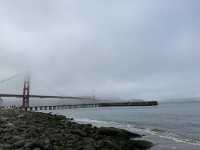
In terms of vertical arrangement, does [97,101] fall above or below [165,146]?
above

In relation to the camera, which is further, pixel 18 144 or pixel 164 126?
pixel 164 126

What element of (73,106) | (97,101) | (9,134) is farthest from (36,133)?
(97,101)

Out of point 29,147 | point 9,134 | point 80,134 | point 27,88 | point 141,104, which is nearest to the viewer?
point 29,147

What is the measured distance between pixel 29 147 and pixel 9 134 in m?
3.46

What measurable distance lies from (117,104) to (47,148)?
A: 14919 centimetres

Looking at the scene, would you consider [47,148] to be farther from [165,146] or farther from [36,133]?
[165,146]

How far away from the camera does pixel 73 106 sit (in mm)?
154875

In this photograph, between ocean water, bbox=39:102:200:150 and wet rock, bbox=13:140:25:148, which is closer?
wet rock, bbox=13:140:25:148

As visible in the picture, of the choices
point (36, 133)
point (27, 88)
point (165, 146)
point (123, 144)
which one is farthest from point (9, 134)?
point (27, 88)

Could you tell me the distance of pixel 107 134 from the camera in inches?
825

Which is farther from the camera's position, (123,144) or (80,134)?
(80,134)

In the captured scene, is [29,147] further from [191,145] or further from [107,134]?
[191,145]

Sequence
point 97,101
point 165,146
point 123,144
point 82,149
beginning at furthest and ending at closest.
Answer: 1. point 97,101
2. point 165,146
3. point 123,144
4. point 82,149

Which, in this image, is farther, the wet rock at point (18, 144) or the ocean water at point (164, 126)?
the ocean water at point (164, 126)
